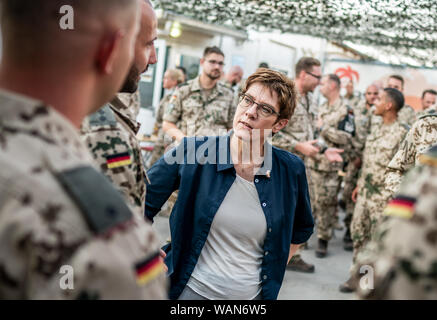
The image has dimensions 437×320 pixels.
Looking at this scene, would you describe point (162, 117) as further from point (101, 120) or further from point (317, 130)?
point (101, 120)

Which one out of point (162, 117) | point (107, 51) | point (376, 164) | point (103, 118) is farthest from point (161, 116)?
point (107, 51)

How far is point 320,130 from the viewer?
6.96 metres

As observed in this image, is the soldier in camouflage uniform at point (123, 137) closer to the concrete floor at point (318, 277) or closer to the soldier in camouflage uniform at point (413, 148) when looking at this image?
the soldier in camouflage uniform at point (413, 148)

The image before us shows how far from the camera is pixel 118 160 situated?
1.48 meters

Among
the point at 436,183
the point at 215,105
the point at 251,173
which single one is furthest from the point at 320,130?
the point at 436,183

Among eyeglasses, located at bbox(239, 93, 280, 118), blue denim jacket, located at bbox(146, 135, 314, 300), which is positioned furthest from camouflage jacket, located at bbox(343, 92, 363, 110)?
blue denim jacket, located at bbox(146, 135, 314, 300)

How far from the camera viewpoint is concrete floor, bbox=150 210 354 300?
472 centimetres

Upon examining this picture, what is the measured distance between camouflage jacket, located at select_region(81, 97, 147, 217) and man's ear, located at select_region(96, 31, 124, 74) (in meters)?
0.60

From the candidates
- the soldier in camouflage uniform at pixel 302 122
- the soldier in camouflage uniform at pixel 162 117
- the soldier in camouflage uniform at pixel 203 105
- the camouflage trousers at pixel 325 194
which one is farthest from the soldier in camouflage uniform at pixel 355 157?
the soldier in camouflage uniform at pixel 162 117

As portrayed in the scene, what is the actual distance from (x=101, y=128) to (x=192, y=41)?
12078 millimetres

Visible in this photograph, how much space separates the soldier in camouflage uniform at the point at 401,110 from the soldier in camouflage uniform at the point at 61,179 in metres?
7.82

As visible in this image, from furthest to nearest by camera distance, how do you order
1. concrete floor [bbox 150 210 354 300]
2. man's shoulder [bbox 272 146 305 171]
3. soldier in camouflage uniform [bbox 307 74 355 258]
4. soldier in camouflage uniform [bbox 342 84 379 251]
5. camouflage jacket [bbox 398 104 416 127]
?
camouflage jacket [bbox 398 104 416 127] → soldier in camouflage uniform [bbox 342 84 379 251] → soldier in camouflage uniform [bbox 307 74 355 258] → concrete floor [bbox 150 210 354 300] → man's shoulder [bbox 272 146 305 171]

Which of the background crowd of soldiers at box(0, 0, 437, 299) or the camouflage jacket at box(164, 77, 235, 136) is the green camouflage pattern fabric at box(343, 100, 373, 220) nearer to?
the camouflage jacket at box(164, 77, 235, 136)

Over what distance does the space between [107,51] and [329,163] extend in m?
6.00
